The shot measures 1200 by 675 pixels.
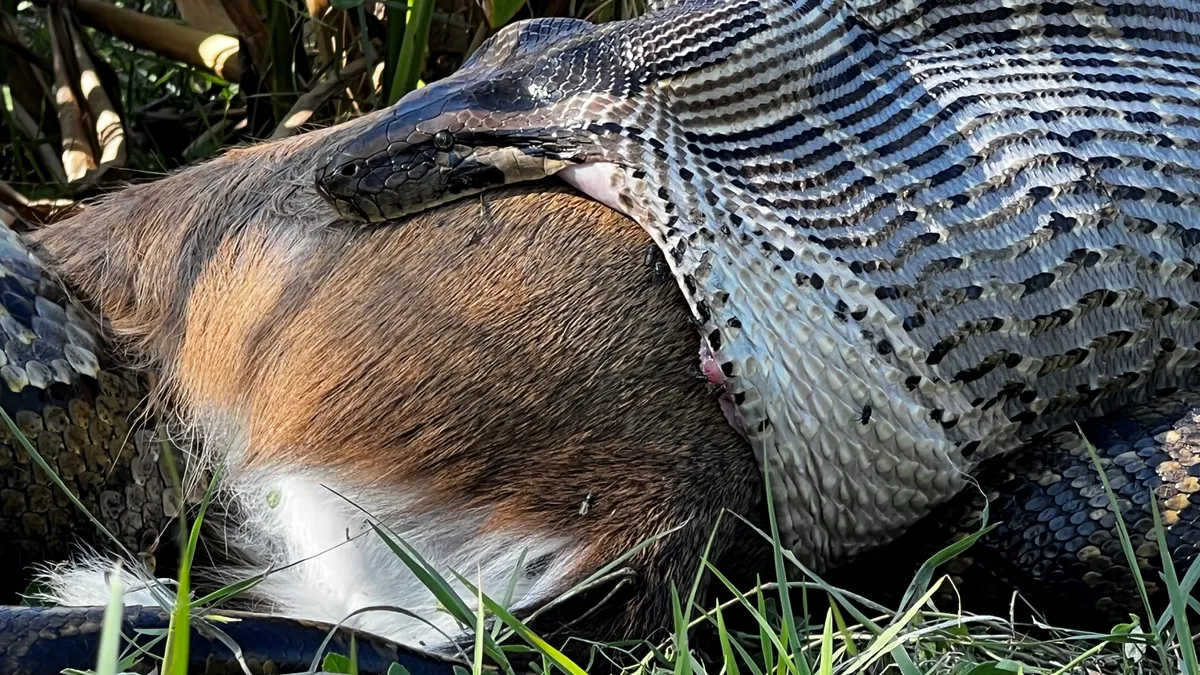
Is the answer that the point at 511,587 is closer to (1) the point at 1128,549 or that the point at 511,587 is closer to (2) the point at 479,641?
(2) the point at 479,641

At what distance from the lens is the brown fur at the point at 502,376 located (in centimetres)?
149

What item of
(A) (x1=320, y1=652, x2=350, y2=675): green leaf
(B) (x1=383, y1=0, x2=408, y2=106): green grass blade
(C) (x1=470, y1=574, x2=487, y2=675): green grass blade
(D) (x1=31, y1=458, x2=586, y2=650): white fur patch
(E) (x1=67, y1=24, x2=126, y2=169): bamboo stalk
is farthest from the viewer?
(E) (x1=67, y1=24, x2=126, y2=169): bamboo stalk

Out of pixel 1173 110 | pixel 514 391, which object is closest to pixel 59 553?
pixel 514 391

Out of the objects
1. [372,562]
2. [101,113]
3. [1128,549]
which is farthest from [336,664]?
[101,113]

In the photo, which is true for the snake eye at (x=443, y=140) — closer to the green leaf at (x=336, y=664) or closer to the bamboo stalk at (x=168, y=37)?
the green leaf at (x=336, y=664)

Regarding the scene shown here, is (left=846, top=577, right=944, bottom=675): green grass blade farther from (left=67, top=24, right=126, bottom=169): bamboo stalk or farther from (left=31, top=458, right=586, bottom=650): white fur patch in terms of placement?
(left=67, top=24, right=126, bottom=169): bamboo stalk

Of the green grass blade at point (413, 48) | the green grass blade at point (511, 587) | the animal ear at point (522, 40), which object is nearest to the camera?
the green grass blade at point (511, 587)

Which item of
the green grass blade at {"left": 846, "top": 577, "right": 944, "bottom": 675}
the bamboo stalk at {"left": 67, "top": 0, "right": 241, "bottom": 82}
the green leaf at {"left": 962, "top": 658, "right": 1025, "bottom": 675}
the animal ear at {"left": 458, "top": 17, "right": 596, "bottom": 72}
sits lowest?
the green leaf at {"left": 962, "top": 658, "right": 1025, "bottom": 675}

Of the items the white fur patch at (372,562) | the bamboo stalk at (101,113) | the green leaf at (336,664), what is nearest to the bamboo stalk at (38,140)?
the bamboo stalk at (101,113)

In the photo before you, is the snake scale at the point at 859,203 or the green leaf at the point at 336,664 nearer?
the green leaf at the point at 336,664

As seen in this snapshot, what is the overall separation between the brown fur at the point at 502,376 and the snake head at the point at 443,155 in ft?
0.09

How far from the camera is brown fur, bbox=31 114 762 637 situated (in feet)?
4.90

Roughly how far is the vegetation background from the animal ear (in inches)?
31.5

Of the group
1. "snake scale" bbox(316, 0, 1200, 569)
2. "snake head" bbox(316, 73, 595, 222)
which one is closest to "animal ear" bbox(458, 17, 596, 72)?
"snake scale" bbox(316, 0, 1200, 569)
